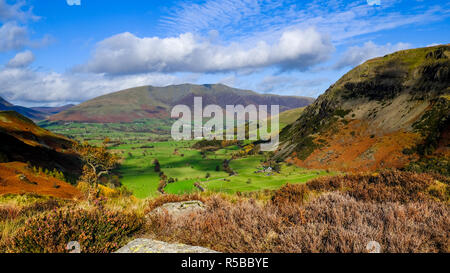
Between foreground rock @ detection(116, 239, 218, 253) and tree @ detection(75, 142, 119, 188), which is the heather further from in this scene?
tree @ detection(75, 142, 119, 188)

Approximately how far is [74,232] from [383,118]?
6149 centimetres

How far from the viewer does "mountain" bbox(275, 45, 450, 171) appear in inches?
1549

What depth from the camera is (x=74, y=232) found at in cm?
504

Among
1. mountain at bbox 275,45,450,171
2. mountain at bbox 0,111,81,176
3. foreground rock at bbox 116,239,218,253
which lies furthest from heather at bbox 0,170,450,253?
mountain at bbox 0,111,81,176

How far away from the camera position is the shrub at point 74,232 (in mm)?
4609

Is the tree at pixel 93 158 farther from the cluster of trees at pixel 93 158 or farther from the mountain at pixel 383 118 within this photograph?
the mountain at pixel 383 118

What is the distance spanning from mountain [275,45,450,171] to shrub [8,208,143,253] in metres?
40.0

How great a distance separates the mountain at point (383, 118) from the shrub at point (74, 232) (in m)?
40.0

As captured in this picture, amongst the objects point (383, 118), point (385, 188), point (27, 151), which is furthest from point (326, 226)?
point (27, 151)

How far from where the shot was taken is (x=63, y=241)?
15.6 ft

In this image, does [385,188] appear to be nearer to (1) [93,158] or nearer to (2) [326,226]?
(2) [326,226]

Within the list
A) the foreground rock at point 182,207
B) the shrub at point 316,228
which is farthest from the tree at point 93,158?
the shrub at point 316,228

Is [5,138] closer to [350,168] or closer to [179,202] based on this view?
[179,202]
